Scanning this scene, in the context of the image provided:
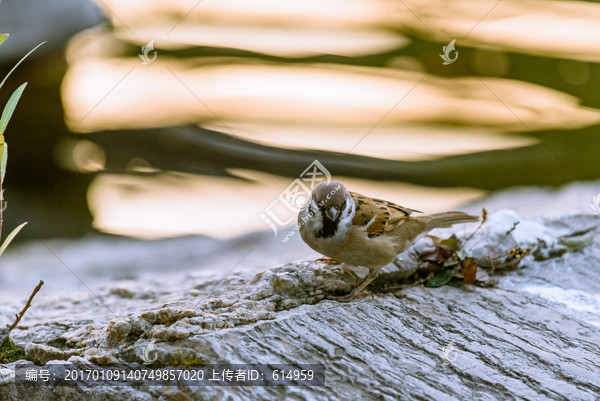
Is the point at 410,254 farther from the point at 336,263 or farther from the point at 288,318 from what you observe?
the point at 288,318

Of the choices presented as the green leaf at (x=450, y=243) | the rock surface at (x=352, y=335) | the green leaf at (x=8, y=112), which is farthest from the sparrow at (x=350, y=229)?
the green leaf at (x=8, y=112)

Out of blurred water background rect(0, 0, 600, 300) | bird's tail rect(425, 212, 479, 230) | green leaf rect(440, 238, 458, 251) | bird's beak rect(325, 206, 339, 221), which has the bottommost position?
bird's beak rect(325, 206, 339, 221)

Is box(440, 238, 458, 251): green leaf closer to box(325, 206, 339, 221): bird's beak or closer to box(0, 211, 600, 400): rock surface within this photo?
box(0, 211, 600, 400): rock surface

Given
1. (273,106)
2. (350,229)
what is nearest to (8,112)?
(350,229)

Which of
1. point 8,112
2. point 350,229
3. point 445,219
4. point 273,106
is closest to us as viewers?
point 8,112

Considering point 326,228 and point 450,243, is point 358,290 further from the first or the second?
point 450,243

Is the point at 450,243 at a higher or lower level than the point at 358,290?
higher

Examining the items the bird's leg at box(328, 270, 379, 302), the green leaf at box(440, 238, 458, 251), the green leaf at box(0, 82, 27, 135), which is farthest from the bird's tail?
the green leaf at box(0, 82, 27, 135)
